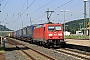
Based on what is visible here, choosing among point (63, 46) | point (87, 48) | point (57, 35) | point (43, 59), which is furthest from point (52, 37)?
point (43, 59)

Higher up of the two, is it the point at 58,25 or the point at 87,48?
the point at 58,25

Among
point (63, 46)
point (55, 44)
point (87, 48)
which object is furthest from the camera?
point (63, 46)

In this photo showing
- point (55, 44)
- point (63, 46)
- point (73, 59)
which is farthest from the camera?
point (63, 46)

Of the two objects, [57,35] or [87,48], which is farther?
[57,35]

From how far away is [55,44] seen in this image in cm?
2742

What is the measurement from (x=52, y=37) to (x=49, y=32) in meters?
0.70

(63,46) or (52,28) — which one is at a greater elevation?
(52,28)

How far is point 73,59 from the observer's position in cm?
1595

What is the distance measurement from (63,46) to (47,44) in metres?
3.00

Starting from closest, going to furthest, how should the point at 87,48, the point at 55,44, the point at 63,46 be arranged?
the point at 87,48
the point at 55,44
the point at 63,46

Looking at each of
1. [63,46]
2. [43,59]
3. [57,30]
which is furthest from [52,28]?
[43,59]

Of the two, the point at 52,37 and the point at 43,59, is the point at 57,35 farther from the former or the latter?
the point at 43,59

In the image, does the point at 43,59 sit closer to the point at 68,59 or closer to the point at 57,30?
the point at 68,59

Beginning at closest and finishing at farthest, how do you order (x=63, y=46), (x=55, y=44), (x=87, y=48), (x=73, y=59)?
1. (x=73, y=59)
2. (x=87, y=48)
3. (x=55, y=44)
4. (x=63, y=46)
